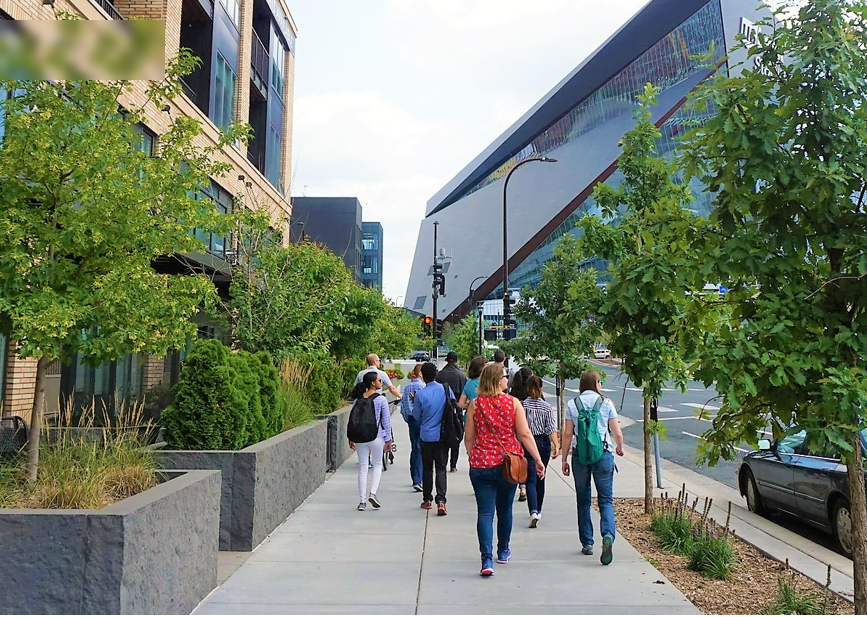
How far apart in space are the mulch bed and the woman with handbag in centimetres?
156

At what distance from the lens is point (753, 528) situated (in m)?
8.80

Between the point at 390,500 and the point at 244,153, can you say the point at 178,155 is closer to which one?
the point at 390,500

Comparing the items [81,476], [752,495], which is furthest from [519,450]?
[752,495]

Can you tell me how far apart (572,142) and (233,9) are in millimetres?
75447

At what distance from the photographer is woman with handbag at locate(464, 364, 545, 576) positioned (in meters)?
6.20

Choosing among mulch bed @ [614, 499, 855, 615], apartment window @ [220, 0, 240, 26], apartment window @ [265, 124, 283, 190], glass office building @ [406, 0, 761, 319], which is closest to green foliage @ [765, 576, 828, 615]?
mulch bed @ [614, 499, 855, 615]

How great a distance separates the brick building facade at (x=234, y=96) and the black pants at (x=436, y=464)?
12.0ft

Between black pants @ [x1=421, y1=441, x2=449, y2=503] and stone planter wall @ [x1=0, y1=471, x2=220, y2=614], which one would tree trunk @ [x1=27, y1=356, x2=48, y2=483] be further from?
black pants @ [x1=421, y1=441, x2=449, y2=503]

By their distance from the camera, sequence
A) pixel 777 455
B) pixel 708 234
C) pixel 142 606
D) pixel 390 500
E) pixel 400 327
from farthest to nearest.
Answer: pixel 400 327
pixel 390 500
pixel 777 455
pixel 708 234
pixel 142 606

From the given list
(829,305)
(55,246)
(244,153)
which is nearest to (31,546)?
(55,246)

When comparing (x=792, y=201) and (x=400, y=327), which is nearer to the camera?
(x=792, y=201)

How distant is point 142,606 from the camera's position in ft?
14.2

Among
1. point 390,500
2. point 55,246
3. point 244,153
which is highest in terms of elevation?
point 244,153

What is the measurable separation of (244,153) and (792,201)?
2271cm
